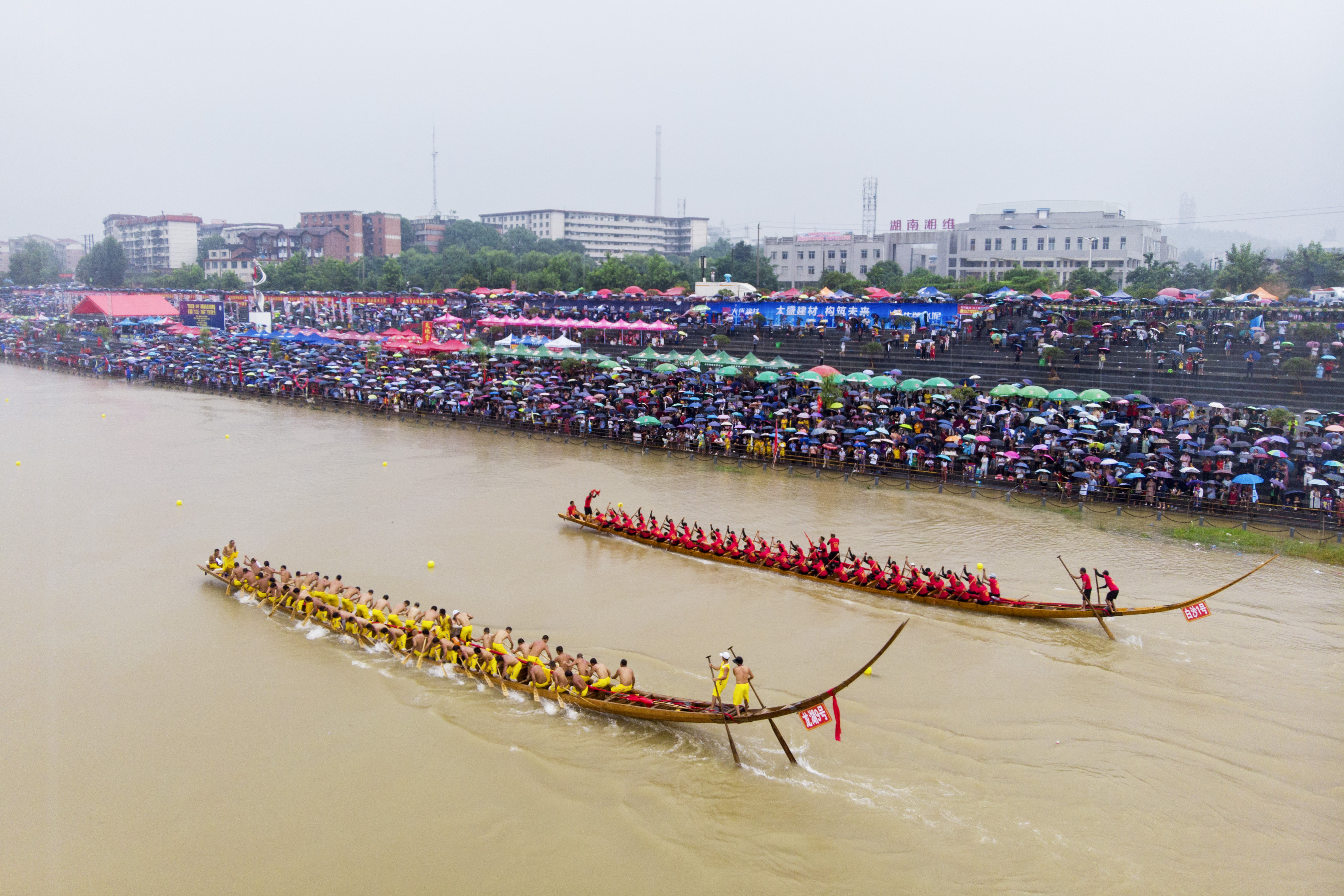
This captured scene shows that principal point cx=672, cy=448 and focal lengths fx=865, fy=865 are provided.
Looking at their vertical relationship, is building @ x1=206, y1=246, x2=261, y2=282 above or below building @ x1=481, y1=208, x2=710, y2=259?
below

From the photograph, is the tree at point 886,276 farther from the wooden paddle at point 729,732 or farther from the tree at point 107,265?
the tree at point 107,265

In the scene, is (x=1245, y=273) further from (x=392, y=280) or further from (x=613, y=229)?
(x=613, y=229)

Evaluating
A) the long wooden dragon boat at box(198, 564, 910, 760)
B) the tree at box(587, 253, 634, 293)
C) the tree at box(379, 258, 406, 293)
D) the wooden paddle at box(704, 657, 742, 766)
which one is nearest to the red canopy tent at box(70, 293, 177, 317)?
the tree at box(379, 258, 406, 293)

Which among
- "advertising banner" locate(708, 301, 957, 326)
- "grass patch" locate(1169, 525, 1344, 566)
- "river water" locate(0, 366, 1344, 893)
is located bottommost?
"river water" locate(0, 366, 1344, 893)

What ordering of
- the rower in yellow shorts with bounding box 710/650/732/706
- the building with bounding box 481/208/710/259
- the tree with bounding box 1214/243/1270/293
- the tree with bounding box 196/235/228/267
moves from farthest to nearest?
the building with bounding box 481/208/710/259 < the tree with bounding box 196/235/228/267 < the tree with bounding box 1214/243/1270/293 < the rower in yellow shorts with bounding box 710/650/732/706

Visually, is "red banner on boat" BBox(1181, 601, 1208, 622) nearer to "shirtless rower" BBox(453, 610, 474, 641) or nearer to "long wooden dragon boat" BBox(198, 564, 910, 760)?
"long wooden dragon boat" BBox(198, 564, 910, 760)

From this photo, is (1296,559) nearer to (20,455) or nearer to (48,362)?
(20,455)

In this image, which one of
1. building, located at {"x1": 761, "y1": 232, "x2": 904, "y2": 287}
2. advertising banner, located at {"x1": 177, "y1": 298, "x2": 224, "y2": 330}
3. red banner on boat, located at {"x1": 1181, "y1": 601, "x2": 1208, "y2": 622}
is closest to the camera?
red banner on boat, located at {"x1": 1181, "y1": 601, "x2": 1208, "y2": 622}

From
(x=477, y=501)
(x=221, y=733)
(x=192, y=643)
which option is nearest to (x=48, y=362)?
(x=477, y=501)
